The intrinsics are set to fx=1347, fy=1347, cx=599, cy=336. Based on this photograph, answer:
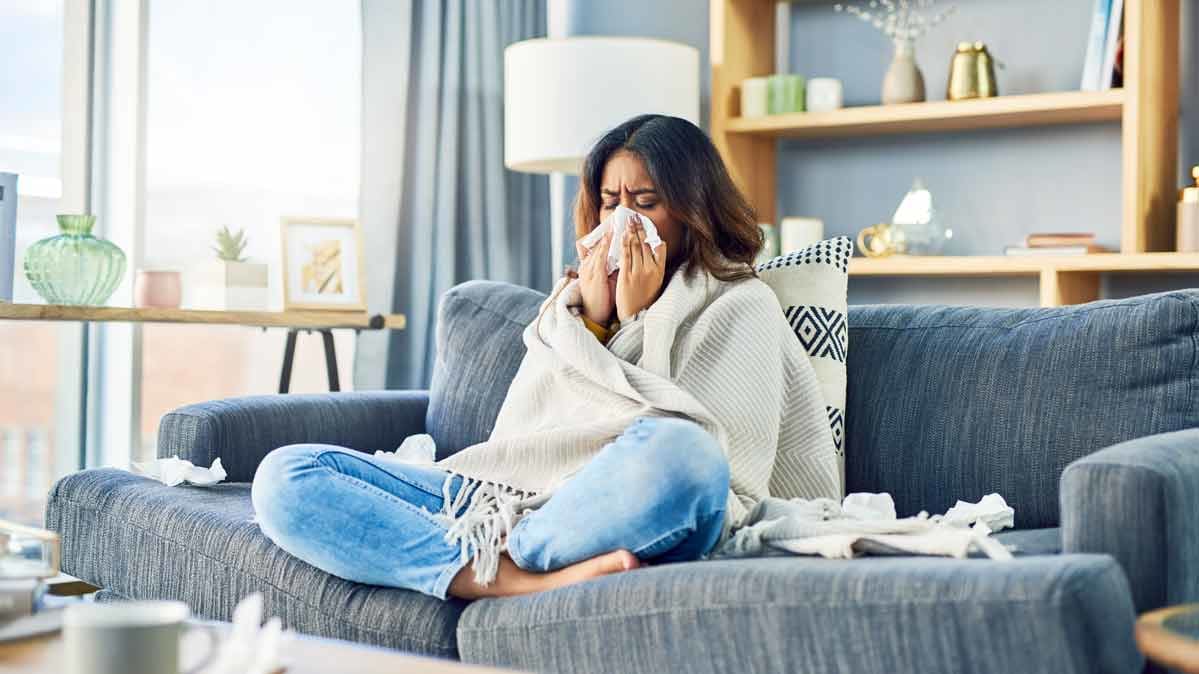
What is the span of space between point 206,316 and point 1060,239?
6.91ft

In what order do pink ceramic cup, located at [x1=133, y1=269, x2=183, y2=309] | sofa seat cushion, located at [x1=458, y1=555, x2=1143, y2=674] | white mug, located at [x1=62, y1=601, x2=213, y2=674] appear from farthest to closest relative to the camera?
pink ceramic cup, located at [x1=133, y1=269, x2=183, y2=309], sofa seat cushion, located at [x1=458, y1=555, x2=1143, y2=674], white mug, located at [x1=62, y1=601, x2=213, y2=674]

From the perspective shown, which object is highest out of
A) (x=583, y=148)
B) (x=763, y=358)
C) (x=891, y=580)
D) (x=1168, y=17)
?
(x=1168, y=17)

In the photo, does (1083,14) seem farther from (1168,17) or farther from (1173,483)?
(1173,483)

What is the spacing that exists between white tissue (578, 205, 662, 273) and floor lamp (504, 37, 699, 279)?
49.8 inches

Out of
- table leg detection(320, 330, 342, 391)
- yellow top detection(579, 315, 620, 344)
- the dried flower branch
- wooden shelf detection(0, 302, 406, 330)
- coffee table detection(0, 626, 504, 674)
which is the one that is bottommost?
coffee table detection(0, 626, 504, 674)

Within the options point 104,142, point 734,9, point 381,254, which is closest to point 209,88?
point 104,142

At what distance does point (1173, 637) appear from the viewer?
3.41ft

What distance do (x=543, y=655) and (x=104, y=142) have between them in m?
2.45

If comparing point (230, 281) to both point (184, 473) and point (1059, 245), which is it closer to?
point (184, 473)

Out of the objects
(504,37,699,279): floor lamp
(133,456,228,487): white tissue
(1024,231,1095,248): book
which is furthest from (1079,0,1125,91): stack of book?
(133,456,228,487): white tissue

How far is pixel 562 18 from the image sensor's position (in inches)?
172

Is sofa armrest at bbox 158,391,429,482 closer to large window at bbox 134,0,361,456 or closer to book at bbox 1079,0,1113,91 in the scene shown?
large window at bbox 134,0,361,456

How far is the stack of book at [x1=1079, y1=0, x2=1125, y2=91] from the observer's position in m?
3.36

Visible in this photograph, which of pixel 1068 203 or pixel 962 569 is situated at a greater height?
pixel 1068 203
